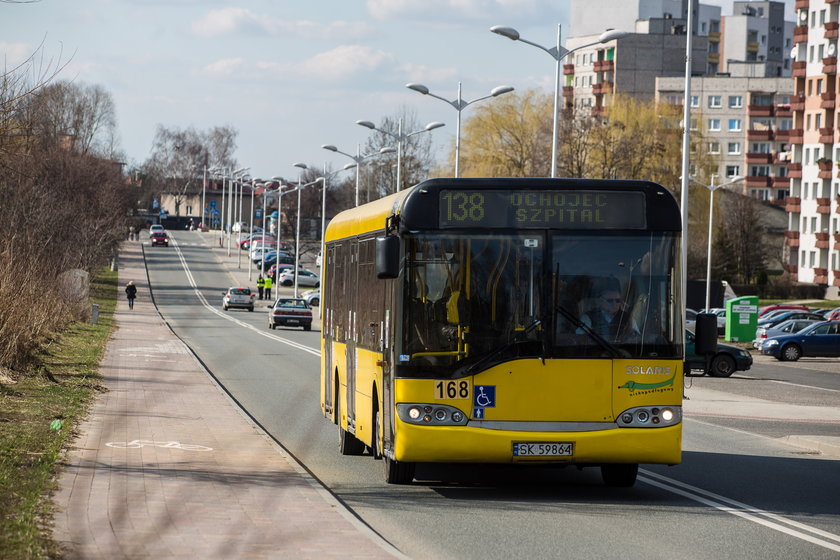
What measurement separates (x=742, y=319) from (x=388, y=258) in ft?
144

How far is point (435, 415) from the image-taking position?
12.0 m

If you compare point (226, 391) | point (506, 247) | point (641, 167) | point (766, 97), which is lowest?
point (226, 391)

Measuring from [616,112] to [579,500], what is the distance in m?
76.2

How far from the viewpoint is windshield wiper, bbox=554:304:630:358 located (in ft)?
39.5

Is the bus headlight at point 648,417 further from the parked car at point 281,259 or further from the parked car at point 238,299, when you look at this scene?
the parked car at point 281,259

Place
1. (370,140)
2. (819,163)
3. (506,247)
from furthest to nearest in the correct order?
(370,140) → (819,163) → (506,247)

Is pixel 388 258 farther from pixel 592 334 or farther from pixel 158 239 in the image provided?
pixel 158 239

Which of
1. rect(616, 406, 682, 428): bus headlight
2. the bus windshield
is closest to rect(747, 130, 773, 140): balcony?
the bus windshield

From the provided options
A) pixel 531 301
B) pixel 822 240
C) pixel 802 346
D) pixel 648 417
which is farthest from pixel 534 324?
pixel 822 240

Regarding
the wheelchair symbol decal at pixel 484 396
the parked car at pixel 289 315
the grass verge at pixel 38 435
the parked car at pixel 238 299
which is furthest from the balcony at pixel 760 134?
the wheelchair symbol decal at pixel 484 396

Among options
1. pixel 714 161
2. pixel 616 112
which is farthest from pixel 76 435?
pixel 714 161

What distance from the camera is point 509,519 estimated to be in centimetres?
1113

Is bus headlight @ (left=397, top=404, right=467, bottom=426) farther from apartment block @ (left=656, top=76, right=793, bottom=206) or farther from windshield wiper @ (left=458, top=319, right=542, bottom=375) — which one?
apartment block @ (left=656, top=76, right=793, bottom=206)

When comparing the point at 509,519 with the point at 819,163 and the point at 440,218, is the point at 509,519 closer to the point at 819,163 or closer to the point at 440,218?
the point at 440,218
